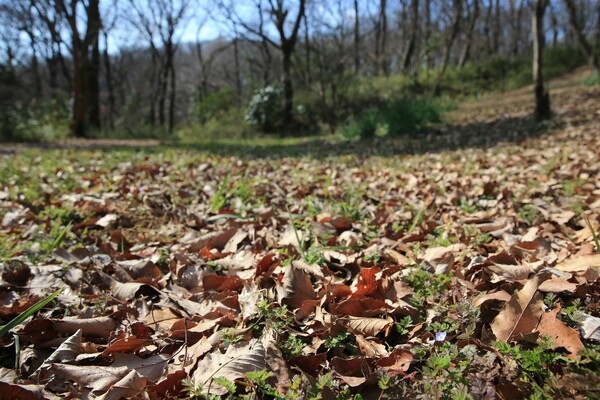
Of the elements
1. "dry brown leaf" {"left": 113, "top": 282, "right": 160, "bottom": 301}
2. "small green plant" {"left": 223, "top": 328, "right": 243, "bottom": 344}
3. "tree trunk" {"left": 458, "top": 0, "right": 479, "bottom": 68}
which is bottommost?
"small green plant" {"left": 223, "top": 328, "right": 243, "bottom": 344}

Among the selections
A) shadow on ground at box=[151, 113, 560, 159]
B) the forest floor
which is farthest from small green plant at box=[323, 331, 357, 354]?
shadow on ground at box=[151, 113, 560, 159]

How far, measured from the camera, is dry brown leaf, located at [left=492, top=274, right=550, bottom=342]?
1.09 metres

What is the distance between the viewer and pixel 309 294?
4.70ft

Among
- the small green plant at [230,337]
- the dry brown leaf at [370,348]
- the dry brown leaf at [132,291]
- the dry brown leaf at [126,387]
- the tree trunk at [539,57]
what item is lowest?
the dry brown leaf at [126,387]

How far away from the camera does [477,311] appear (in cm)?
117

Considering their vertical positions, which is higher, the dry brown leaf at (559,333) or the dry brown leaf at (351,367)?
the dry brown leaf at (559,333)

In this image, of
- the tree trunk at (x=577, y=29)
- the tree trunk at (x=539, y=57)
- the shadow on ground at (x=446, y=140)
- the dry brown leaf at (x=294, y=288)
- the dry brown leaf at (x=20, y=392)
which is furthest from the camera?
the tree trunk at (x=577, y=29)

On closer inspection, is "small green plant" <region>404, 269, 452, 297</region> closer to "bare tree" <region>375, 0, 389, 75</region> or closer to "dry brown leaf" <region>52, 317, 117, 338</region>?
"dry brown leaf" <region>52, 317, 117, 338</region>

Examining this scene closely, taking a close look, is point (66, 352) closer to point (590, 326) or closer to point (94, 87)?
point (590, 326)

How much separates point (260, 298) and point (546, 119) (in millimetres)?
6857

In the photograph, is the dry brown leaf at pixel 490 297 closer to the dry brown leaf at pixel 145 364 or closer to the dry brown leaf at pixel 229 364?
the dry brown leaf at pixel 229 364

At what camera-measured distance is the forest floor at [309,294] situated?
103cm

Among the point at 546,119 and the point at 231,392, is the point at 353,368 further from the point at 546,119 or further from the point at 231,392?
the point at 546,119

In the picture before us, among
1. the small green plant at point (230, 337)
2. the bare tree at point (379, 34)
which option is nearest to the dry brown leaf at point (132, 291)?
the small green plant at point (230, 337)
